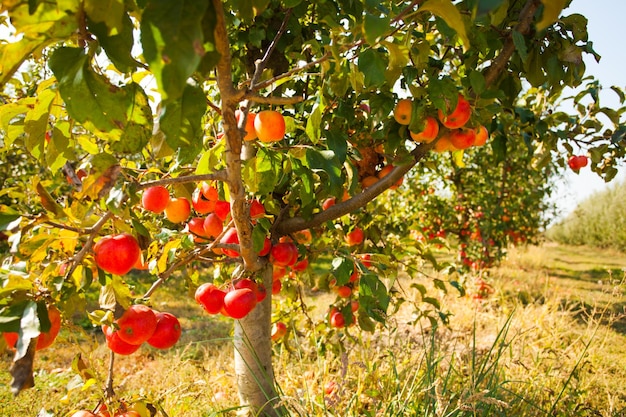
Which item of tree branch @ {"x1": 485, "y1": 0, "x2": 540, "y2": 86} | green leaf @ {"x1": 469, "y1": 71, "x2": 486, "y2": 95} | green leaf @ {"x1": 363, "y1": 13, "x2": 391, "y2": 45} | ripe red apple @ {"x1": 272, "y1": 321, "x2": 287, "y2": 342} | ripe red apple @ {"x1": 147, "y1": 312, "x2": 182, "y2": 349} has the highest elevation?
tree branch @ {"x1": 485, "y1": 0, "x2": 540, "y2": 86}

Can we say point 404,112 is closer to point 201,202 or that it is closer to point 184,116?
point 201,202

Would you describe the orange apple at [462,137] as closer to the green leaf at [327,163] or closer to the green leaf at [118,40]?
the green leaf at [327,163]

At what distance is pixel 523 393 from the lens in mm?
2229

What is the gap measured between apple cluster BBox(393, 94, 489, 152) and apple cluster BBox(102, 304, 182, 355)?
79 centimetres

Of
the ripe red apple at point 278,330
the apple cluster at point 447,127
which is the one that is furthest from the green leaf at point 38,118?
the ripe red apple at point 278,330

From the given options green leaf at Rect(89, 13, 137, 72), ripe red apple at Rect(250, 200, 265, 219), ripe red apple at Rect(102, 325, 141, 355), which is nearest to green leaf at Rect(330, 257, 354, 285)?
ripe red apple at Rect(250, 200, 265, 219)

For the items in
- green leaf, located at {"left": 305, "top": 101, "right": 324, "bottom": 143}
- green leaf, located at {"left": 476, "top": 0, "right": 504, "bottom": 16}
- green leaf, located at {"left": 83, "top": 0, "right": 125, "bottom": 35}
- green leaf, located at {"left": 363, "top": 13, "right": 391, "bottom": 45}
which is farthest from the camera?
green leaf, located at {"left": 305, "top": 101, "right": 324, "bottom": 143}

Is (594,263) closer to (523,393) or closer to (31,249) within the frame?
(523,393)

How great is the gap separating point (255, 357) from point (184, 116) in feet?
3.98

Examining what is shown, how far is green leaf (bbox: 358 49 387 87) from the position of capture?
32.6 inches

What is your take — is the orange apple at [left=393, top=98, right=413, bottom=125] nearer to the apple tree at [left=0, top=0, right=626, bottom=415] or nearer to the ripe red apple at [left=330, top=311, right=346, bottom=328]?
the apple tree at [left=0, top=0, right=626, bottom=415]

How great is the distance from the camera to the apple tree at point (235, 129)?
0.56 m

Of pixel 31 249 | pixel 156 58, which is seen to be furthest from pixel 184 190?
pixel 156 58

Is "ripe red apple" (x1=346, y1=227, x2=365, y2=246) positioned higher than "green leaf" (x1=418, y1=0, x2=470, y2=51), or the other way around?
"green leaf" (x1=418, y1=0, x2=470, y2=51)
